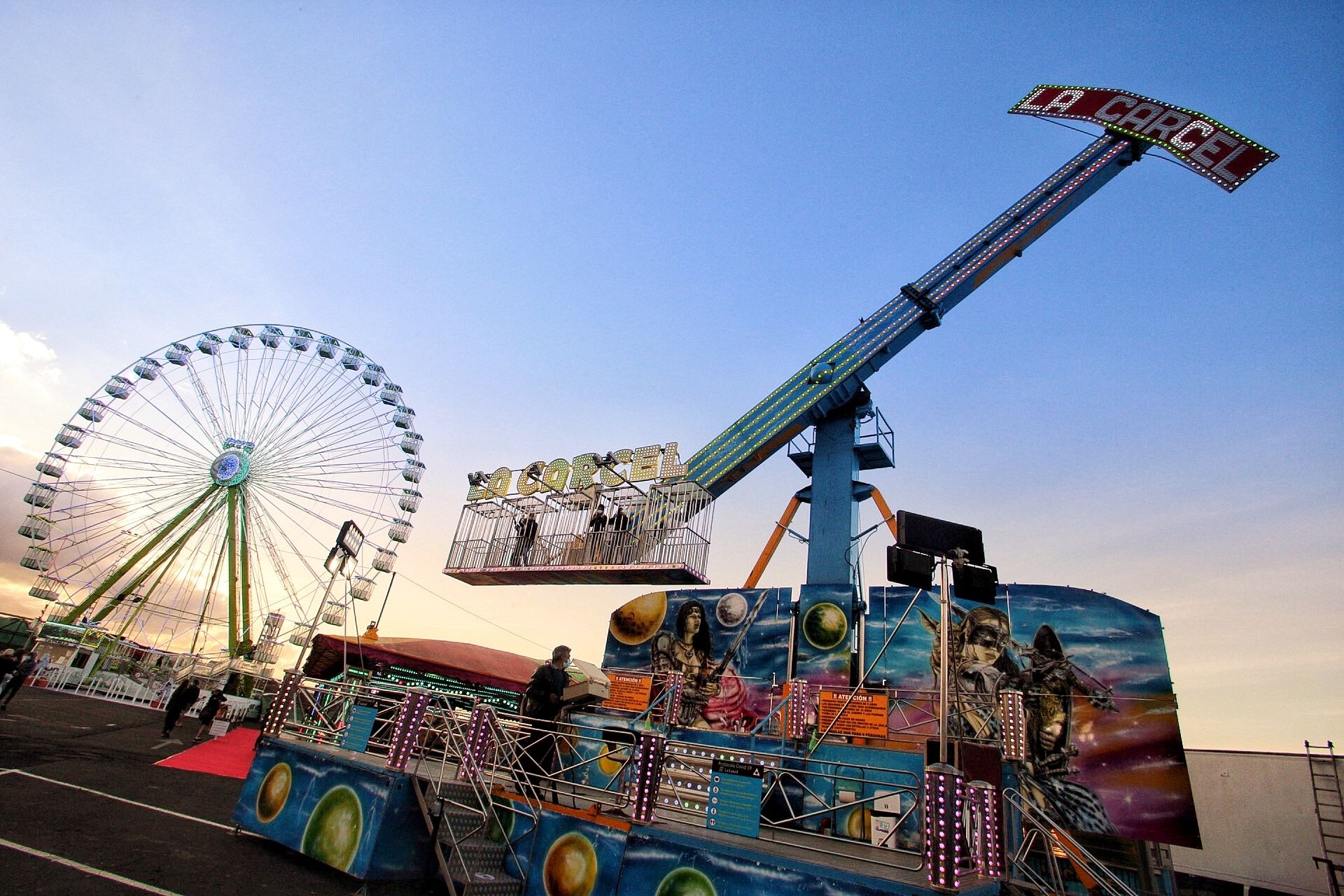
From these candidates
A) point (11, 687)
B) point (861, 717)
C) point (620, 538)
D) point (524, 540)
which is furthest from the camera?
point (524, 540)

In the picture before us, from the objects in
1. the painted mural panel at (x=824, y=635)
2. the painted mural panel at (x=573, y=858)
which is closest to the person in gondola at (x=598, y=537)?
the painted mural panel at (x=824, y=635)

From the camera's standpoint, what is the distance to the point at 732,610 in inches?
945

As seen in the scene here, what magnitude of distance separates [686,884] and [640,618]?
62.4 feet

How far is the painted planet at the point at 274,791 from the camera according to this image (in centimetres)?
1027

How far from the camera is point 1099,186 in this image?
2042cm

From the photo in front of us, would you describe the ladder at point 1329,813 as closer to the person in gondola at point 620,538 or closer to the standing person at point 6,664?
the person in gondola at point 620,538

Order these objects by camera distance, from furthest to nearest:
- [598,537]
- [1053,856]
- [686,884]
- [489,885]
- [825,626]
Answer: [598,537], [825,626], [1053,856], [489,885], [686,884]

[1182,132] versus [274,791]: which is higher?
[1182,132]

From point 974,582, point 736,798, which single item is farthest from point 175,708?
point 974,582

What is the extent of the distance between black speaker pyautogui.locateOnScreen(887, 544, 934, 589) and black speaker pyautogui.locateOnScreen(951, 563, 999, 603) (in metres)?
0.41

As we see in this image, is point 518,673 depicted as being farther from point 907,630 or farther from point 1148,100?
point 1148,100

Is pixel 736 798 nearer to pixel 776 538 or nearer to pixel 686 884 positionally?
pixel 686 884

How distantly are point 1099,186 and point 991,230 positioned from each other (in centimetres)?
324

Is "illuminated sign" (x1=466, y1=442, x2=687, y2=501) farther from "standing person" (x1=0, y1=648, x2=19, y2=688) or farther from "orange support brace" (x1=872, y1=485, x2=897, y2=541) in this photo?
"standing person" (x1=0, y1=648, x2=19, y2=688)
